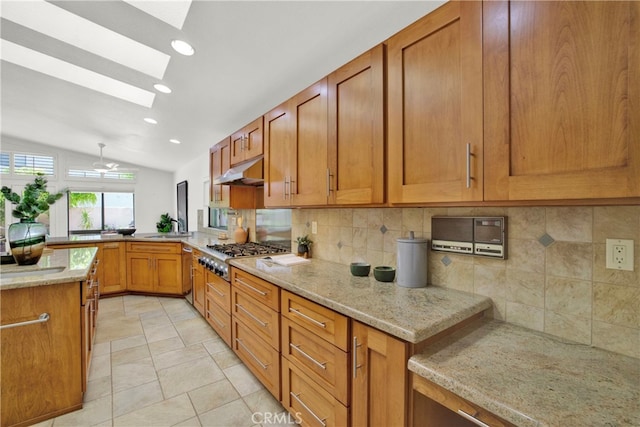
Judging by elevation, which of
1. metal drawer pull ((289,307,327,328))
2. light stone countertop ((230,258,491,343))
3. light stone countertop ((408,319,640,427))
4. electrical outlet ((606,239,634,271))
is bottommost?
metal drawer pull ((289,307,327,328))

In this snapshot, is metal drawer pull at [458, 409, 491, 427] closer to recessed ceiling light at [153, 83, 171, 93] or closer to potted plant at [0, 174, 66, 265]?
potted plant at [0, 174, 66, 265]

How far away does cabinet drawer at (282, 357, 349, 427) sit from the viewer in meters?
1.30

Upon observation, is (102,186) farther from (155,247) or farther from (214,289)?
(214,289)

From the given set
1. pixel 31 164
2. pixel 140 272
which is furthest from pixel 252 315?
pixel 31 164

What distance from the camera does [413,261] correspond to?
4.90 feet

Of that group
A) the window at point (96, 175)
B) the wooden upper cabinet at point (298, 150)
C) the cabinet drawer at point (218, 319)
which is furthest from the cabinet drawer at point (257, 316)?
the window at point (96, 175)

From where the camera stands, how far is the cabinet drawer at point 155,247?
160 inches

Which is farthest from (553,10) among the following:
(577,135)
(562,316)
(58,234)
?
(58,234)

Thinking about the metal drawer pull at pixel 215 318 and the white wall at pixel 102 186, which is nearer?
the metal drawer pull at pixel 215 318

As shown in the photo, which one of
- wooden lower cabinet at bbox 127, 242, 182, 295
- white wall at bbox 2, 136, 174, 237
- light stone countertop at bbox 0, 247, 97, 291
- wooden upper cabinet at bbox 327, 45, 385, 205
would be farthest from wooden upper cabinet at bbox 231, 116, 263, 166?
white wall at bbox 2, 136, 174, 237

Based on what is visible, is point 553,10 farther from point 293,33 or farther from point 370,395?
point 370,395

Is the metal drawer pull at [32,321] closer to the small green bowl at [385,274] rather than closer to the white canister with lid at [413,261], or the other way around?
the small green bowl at [385,274]

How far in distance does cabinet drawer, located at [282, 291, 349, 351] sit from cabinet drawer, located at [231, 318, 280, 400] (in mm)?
377

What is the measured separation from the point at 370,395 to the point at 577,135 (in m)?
1.20
